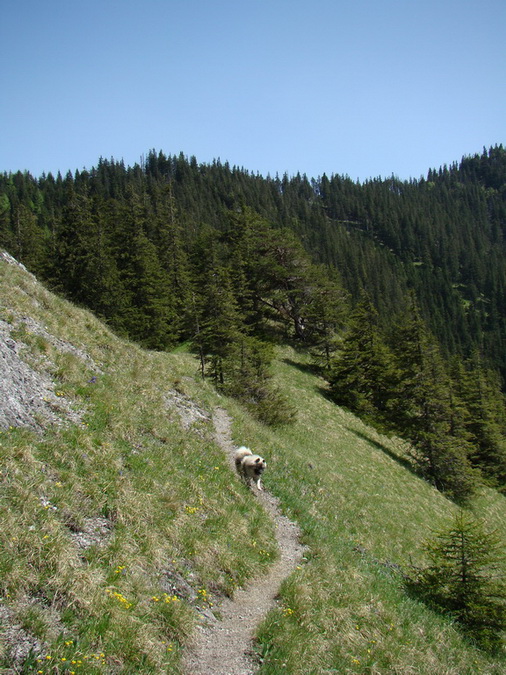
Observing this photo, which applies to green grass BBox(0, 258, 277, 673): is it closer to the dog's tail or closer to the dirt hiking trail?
the dirt hiking trail

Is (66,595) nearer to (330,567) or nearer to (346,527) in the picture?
(330,567)

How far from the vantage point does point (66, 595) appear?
525cm

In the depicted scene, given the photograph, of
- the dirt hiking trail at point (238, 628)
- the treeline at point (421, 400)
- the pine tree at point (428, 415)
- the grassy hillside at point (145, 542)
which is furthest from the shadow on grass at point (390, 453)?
the dirt hiking trail at point (238, 628)

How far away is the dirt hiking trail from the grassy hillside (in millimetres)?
227

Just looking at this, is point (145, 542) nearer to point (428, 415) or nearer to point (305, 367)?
point (428, 415)

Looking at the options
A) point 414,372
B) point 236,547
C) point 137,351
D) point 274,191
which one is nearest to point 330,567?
point 236,547

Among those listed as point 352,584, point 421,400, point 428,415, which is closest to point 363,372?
point 421,400


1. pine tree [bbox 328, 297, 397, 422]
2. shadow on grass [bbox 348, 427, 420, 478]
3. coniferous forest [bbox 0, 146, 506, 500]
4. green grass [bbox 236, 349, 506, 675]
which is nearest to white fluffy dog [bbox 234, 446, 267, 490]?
green grass [bbox 236, 349, 506, 675]

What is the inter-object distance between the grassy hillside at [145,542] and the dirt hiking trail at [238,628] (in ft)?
0.74

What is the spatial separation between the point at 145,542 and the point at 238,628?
2.02m

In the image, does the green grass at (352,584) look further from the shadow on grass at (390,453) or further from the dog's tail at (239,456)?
the shadow on grass at (390,453)

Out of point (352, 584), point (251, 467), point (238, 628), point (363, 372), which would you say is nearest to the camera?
point (238, 628)

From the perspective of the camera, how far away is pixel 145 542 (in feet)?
22.9

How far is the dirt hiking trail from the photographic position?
5559 mm
